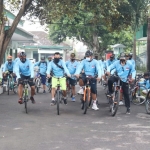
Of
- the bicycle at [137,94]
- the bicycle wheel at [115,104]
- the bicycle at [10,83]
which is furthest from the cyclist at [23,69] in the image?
the bicycle at [10,83]

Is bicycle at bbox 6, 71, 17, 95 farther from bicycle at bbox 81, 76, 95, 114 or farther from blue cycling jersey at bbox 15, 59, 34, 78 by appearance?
bicycle at bbox 81, 76, 95, 114

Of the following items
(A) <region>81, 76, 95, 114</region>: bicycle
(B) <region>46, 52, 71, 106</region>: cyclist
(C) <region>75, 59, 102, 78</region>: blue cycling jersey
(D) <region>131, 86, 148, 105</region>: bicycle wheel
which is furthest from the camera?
(D) <region>131, 86, 148, 105</region>: bicycle wheel

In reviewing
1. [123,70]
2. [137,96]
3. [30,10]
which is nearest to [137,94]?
[137,96]

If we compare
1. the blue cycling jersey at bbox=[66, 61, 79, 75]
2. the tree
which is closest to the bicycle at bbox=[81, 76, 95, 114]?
the blue cycling jersey at bbox=[66, 61, 79, 75]

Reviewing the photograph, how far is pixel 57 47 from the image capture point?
5359 centimetres

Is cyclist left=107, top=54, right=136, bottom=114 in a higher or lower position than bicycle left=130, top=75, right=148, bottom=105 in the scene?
higher

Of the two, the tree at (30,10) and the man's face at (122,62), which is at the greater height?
the tree at (30,10)

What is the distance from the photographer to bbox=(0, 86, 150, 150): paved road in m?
6.98

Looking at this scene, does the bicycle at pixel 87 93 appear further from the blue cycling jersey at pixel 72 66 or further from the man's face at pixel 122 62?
the blue cycling jersey at pixel 72 66

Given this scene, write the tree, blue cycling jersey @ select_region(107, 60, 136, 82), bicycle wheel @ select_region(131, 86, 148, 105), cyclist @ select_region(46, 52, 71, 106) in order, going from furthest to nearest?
the tree → bicycle wheel @ select_region(131, 86, 148, 105) → cyclist @ select_region(46, 52, 71, 106) → blue cycling jersey @ select_region(107, 60, 136, 82)

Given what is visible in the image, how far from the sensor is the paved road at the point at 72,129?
6.98m

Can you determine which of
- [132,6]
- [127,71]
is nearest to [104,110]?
[127,71]

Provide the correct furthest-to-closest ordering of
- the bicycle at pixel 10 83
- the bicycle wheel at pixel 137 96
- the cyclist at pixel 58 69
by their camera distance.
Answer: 1. the bicycle at pixel 10 83
2. the bicycle wheel at pixel 137 96
3. the cyclist at pixel 58 69

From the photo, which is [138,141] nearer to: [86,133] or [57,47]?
[86,133]
